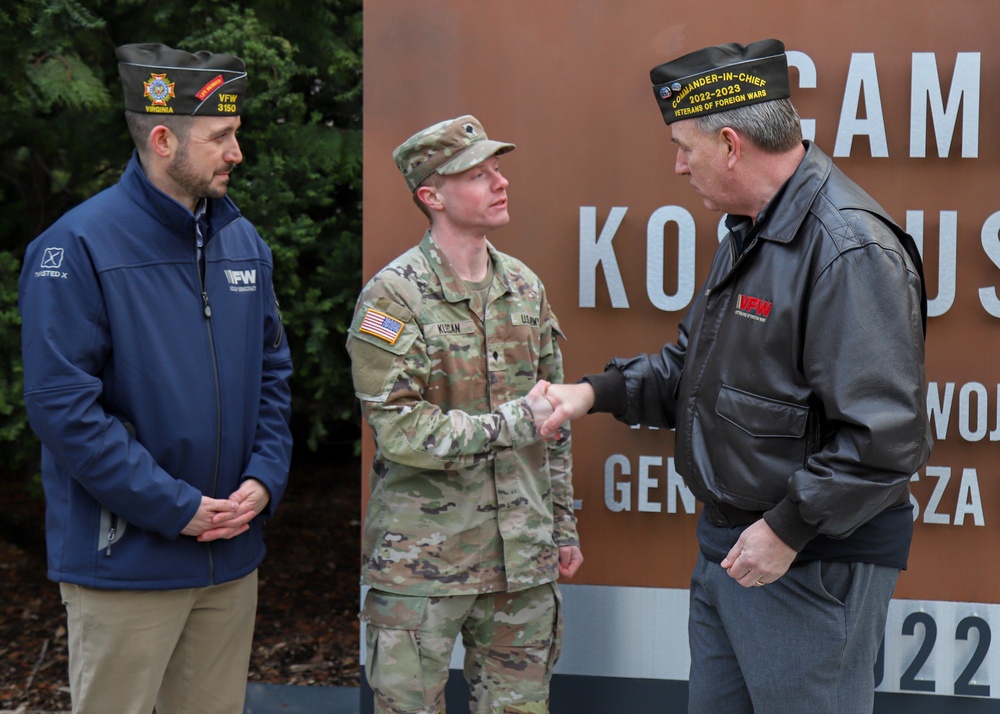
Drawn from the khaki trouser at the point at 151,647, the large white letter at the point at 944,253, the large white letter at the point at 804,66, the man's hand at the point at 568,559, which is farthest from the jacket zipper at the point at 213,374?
the large white letter at the point at 944,253

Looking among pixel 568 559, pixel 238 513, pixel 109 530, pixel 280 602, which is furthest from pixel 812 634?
pixel 280 602

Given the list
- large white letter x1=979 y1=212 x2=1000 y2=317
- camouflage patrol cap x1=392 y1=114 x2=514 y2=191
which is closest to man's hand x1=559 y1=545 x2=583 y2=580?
camouflage patrol cap x1=392 y1=114 x2=514 y2=191

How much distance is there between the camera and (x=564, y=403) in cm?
258

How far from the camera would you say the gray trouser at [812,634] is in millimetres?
2127

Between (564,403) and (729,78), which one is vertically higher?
(729,78)

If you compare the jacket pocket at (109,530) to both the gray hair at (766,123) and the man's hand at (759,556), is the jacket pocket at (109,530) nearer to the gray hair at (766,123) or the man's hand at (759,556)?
the man's hand at (759,556)

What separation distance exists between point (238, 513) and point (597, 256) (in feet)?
4.35

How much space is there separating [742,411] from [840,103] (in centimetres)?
139

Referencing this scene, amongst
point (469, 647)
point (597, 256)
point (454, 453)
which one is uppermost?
point (597, 256)

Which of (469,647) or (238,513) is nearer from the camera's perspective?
(238,513)

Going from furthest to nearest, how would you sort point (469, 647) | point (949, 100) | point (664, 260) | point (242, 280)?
point (664, 260) → point (949, 100) → point (469, 647) → point (242, 280)

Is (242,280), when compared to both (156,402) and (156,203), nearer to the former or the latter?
(156,203)

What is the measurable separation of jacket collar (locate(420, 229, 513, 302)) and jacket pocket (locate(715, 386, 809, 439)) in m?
0.77

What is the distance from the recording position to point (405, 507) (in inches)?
106
